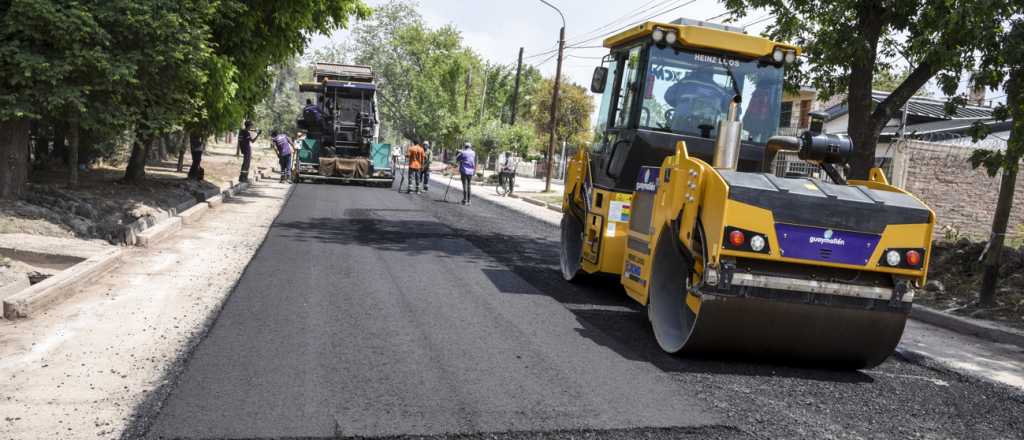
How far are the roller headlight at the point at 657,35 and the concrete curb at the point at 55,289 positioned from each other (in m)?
5.93

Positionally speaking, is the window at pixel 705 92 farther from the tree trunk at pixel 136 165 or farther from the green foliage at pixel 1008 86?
the tree trunk at pixel 136 165

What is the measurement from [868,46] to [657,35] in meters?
4.79

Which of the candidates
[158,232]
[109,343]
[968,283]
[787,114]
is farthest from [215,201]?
[787,114]

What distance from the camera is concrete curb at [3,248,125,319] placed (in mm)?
6496

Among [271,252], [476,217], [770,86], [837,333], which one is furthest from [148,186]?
[837,333]

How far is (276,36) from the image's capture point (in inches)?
682

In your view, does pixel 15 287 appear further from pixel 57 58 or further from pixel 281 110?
pixel 281 110

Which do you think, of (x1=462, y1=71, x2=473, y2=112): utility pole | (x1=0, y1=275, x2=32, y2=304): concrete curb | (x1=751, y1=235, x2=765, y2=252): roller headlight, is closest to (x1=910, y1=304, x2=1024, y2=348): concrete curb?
(x1=751, y1=235, x2=765, y2=252): roller headlight

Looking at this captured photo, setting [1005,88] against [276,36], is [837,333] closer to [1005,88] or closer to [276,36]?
[1005,88]

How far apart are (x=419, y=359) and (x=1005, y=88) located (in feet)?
27.7

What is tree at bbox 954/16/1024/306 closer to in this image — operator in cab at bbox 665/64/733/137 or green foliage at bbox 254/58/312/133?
operator in cab at bbox 665/64/733/137

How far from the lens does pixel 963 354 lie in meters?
8.05

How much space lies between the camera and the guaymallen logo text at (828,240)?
581cm

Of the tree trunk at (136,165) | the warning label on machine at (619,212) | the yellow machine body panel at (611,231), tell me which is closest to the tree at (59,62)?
the tree trunk at (136,165)
